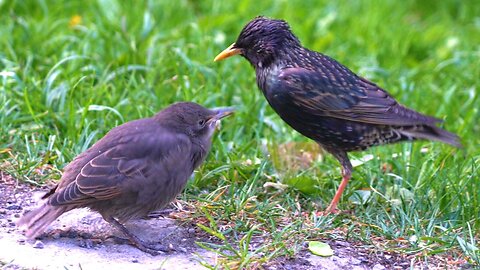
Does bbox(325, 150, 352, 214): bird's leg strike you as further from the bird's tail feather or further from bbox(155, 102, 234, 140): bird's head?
bbox(155, 102, 234, 140): bird's head

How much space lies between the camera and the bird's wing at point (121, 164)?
193 inches

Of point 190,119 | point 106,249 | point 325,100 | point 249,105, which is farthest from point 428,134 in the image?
point 106,249

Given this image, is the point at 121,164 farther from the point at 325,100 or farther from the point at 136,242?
the point at 325,100

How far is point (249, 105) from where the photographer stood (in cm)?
706

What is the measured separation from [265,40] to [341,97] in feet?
2.36

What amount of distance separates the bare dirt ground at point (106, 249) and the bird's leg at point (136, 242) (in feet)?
0.11

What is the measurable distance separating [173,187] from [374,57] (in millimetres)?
4183

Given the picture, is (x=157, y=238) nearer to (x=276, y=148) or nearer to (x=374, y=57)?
(x=276, y=148)

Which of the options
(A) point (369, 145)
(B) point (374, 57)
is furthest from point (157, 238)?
(B) point (374, 57)

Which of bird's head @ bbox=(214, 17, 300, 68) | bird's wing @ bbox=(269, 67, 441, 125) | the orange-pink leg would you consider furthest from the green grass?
bird's head @ bbox=(214, 17, 300, 68)

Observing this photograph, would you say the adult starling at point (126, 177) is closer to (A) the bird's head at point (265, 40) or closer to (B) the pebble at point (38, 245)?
(B) the pebble at point (38, 245)

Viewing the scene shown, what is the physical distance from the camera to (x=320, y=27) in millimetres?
9281

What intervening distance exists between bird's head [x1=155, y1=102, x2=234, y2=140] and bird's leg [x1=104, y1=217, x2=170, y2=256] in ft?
2.27

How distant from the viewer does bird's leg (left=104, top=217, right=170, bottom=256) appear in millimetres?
4996
